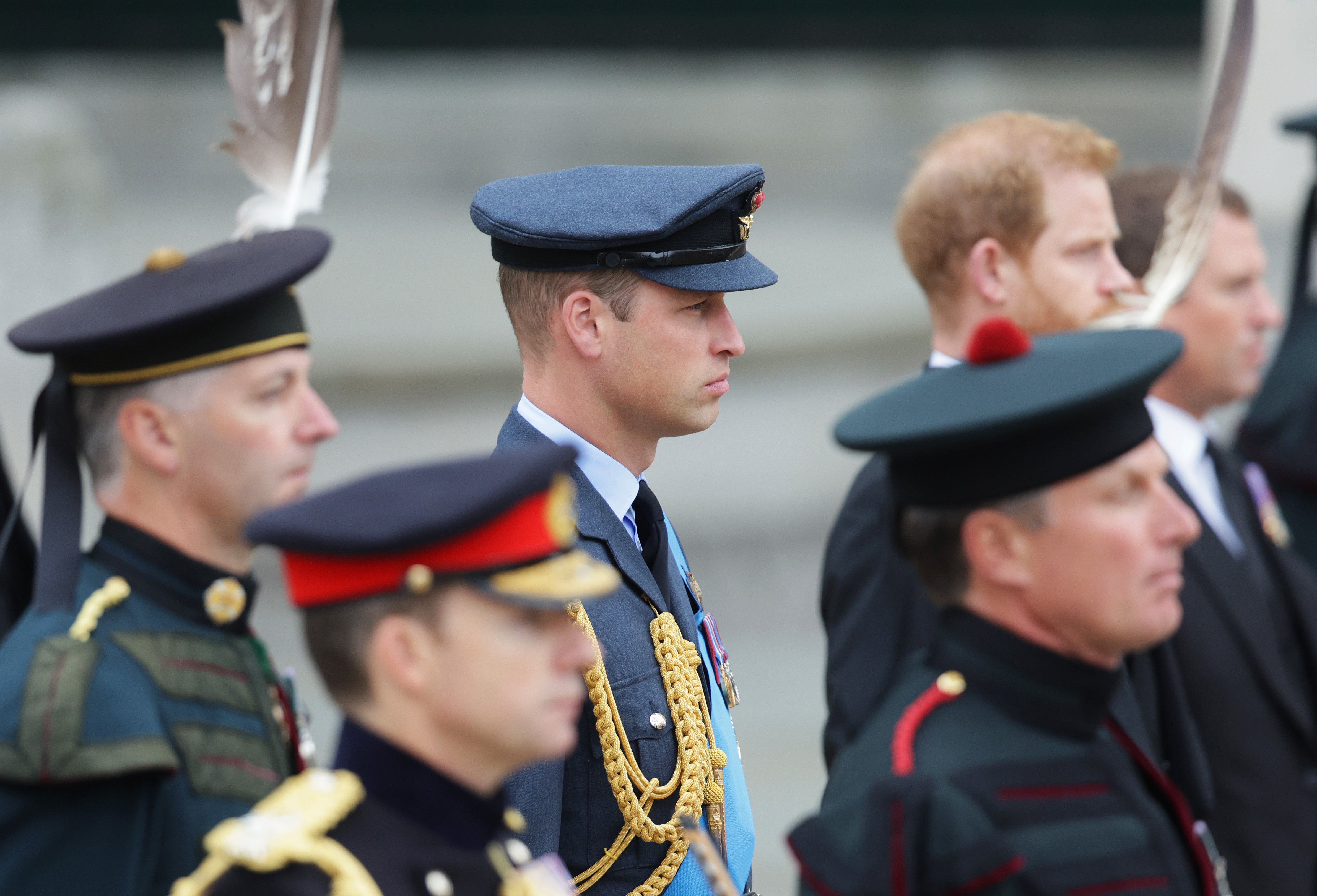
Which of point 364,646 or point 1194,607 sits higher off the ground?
point 364,646

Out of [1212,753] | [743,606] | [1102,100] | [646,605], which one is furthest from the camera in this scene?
[1102,100]

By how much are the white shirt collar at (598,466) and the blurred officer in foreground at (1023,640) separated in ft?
2.26

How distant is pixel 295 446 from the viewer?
8.48 feet

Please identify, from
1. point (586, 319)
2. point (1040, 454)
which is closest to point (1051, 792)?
point (1040, 454)

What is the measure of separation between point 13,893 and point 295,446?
2.46 ft

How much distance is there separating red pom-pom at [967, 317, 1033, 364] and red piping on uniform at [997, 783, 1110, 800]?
583 mm

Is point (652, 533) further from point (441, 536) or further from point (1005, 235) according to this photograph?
point (441, 536)

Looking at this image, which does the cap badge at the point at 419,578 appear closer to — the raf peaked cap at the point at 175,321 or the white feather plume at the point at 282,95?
the raf peaked cap at the point at 175,321

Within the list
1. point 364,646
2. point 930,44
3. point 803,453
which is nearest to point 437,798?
point 364,646

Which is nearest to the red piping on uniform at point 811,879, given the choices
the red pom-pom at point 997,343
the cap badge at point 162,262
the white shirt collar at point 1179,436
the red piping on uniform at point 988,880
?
the red piping on uniform at point 988,880

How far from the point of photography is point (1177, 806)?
2.31 m

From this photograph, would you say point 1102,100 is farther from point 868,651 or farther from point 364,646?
point 364,646

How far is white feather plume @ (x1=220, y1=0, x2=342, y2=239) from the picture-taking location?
10.5 ft

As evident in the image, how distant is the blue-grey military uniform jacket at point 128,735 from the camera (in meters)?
2.32
